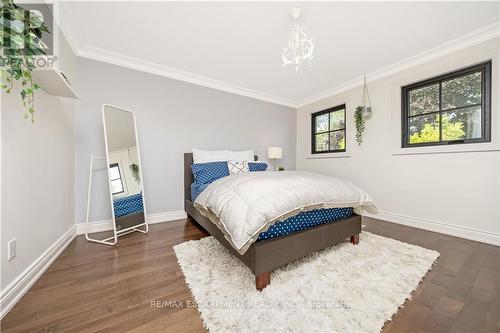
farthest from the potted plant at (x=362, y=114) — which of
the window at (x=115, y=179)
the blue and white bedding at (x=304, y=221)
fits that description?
the window at (x=115, y=179)

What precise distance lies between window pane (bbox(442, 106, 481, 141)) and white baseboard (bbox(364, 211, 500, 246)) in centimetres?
109

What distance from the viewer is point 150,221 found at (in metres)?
2.73

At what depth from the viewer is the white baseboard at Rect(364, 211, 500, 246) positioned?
6.66ft

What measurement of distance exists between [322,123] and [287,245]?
11.0 feet

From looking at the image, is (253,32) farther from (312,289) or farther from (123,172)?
(312,289)

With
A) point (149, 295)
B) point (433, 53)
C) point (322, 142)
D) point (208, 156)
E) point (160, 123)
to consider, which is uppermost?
point (433, 53)

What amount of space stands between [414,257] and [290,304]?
53.8 inches

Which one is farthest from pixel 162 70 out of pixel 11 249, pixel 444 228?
pixel 444 228

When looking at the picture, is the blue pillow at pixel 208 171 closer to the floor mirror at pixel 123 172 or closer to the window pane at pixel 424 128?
the floor mirror at pixel 123 172

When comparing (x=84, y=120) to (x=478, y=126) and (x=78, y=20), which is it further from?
(x=478, y=126)

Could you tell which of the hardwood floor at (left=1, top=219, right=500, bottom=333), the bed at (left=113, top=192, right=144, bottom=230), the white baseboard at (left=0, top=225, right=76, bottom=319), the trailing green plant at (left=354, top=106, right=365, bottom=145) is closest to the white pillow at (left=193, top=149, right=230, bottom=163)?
the bed at (left=113, top=192, right=144, bottom=230)

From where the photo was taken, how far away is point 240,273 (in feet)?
4.70

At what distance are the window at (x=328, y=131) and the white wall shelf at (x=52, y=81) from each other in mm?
3870

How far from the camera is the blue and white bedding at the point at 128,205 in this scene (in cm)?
220
